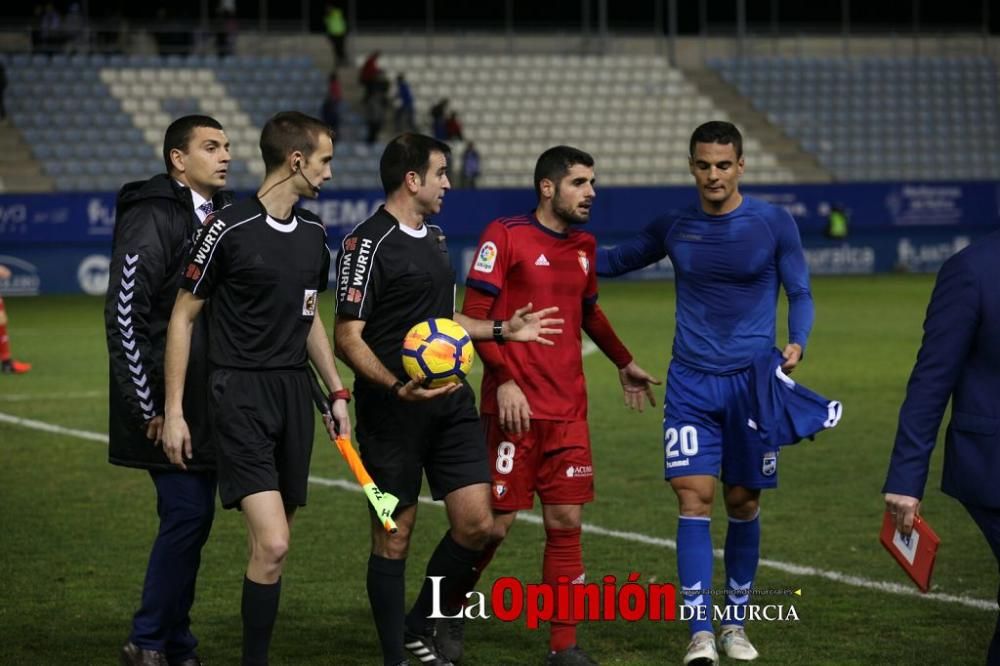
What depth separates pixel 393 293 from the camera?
634 centimetres

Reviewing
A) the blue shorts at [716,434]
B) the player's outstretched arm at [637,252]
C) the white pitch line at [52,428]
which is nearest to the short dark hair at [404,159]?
the player's outstretched arm at [637,252]

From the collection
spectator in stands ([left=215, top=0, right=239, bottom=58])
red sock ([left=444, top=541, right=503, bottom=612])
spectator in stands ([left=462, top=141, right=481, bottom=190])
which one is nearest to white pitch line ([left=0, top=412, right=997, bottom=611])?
red sock ([left=444, top=541, right=503, bottom=612])

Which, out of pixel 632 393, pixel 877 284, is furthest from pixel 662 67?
pixel 632 393

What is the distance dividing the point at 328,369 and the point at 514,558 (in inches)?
108

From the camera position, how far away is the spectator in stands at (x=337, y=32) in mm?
36250

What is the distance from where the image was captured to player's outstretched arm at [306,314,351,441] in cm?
605

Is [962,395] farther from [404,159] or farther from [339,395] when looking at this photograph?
[404,159]

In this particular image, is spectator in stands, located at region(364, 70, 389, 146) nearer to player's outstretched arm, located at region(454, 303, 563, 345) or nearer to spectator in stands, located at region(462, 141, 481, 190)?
spectator in stands, located at region(462, 141, 481, 190)

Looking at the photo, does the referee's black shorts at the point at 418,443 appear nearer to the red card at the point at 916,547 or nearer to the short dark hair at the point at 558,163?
the short dark hair at the point at 558,163

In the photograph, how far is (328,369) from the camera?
614 cm

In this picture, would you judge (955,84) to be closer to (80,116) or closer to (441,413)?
(80,116)

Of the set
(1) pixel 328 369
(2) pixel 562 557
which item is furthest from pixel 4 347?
(1) pixel 328 369

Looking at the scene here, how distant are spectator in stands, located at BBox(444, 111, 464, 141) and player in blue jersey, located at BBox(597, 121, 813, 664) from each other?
2827 cm

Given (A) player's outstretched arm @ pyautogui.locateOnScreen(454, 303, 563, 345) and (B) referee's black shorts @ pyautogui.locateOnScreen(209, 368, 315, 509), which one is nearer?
(B) referee's black shorts @ pyautogui.locateOnScreen(209, 368, 315, 509)
